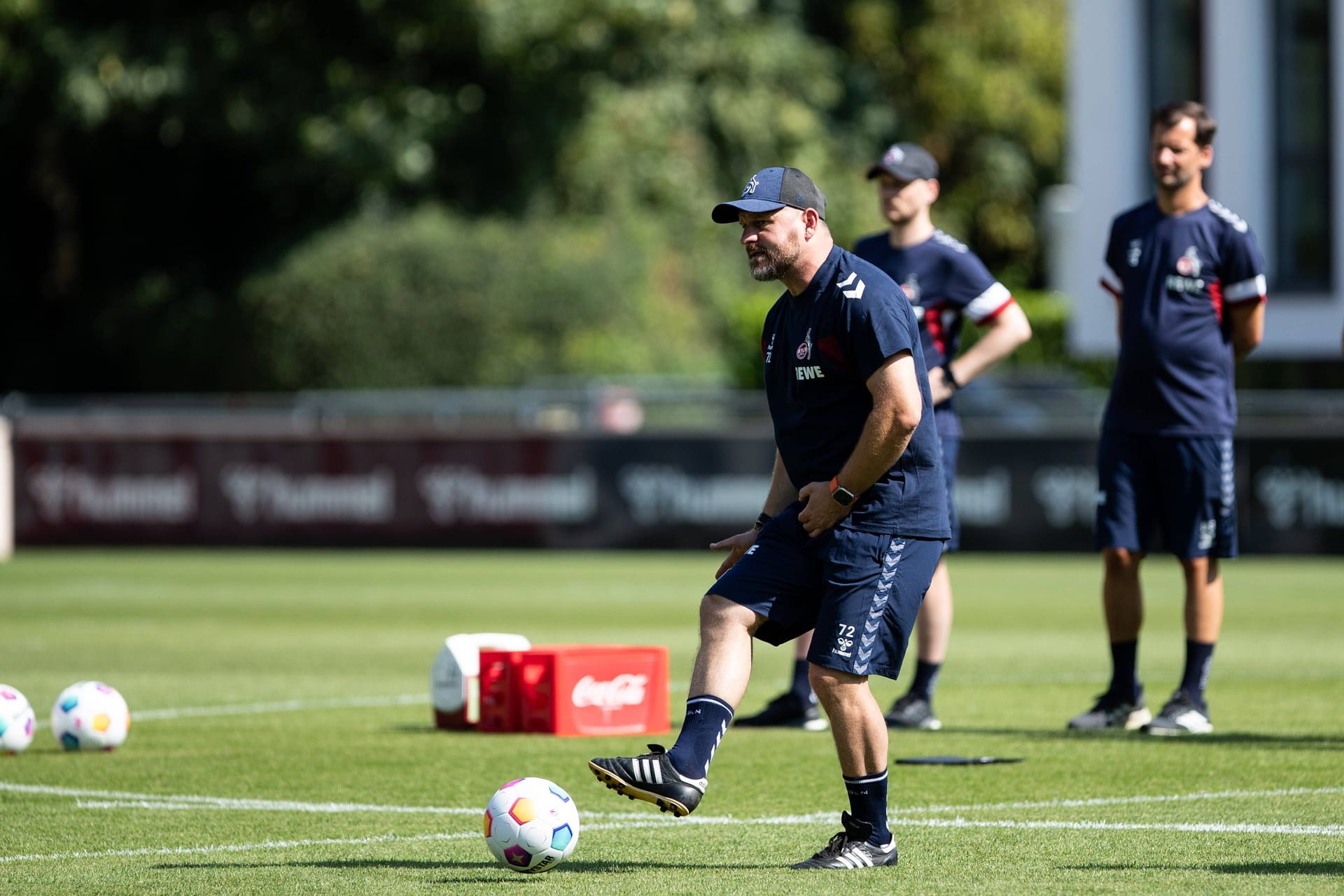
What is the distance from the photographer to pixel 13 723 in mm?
8875

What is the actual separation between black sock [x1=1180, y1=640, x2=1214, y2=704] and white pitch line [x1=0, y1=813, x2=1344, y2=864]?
244 centimetres

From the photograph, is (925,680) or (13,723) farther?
(925,680)

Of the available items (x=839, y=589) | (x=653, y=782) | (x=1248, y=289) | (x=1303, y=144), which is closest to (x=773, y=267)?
(x=839, y=589)

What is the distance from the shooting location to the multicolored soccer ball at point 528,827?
6.10 meters

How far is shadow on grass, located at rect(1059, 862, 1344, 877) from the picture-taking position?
6.04 meters

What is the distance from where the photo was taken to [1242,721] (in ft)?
31.6

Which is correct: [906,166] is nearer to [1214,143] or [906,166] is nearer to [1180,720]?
[1180,720]

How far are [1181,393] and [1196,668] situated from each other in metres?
1.18

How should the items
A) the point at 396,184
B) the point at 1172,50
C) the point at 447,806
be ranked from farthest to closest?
1. the point at 396,184
2. the point at 1172,50
3. the point at 447,806

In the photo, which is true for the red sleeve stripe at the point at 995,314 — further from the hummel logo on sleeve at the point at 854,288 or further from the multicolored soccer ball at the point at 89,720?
the multicolored soccer ball at the point at 89,720

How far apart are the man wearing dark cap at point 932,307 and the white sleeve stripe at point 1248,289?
89 centimetres

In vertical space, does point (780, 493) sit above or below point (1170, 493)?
above

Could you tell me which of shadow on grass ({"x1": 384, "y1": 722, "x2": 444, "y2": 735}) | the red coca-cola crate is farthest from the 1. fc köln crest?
shadow on grass ({"x1": 384, "y1": 722, "x2": 444, "y2": 735})

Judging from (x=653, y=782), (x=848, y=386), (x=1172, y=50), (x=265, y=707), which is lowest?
(x=265, y=707)
